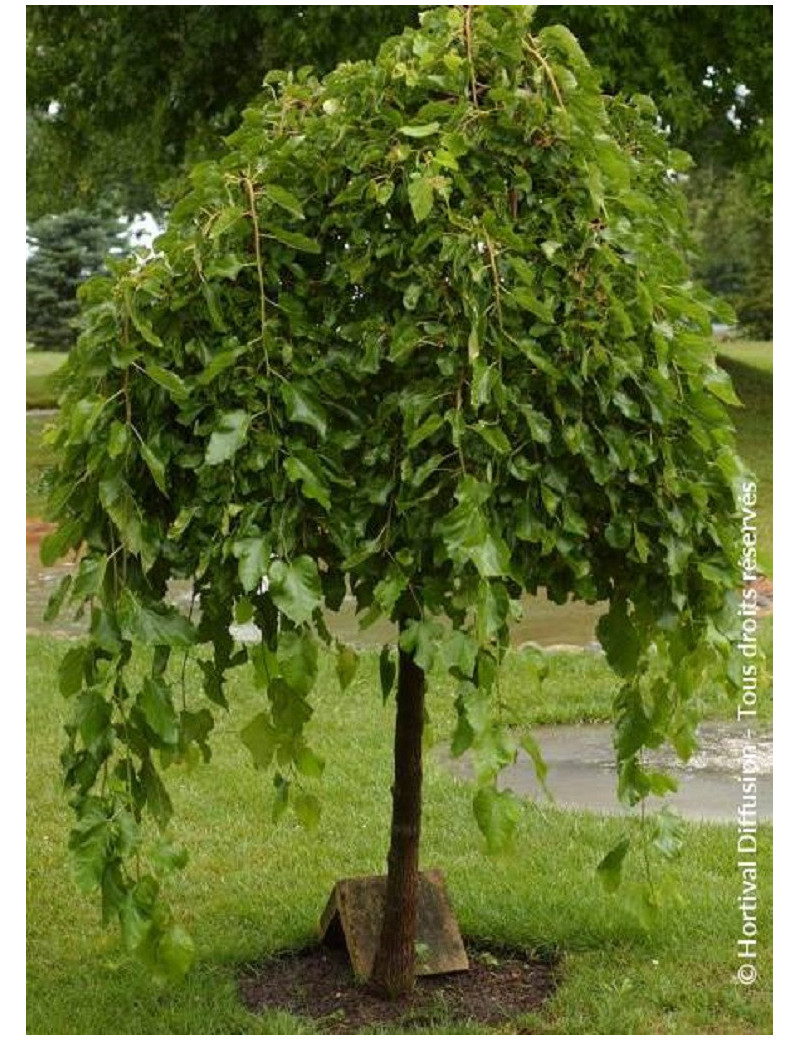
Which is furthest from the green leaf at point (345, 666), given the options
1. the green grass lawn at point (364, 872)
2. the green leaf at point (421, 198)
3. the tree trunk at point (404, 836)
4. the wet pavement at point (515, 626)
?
the wet pavement at point (515, 626)

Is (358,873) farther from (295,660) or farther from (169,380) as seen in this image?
(169,380)

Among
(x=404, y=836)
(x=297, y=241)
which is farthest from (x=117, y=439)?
(x=404, y=836)

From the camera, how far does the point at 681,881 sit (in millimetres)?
4535

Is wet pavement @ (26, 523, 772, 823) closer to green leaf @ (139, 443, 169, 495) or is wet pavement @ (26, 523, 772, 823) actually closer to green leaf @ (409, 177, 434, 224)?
green leaf @ (139, 443, 169, 495)

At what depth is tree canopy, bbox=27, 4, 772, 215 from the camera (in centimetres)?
1205

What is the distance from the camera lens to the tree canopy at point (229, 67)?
12.0 meters

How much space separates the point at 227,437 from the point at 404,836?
1.25 m

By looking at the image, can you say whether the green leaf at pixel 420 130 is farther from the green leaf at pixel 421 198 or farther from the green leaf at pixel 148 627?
the green leaf at pixel 148 627

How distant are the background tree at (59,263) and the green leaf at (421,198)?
2010 cm

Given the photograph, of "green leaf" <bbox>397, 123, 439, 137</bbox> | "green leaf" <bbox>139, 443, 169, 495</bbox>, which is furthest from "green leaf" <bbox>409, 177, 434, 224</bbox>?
"green leaf" <bbox>139, 443, 169, 495</bbox>

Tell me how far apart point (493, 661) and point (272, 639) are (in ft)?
1.50

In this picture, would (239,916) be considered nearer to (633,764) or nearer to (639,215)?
(633,764)

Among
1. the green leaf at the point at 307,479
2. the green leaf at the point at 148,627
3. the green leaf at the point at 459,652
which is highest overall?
the green leaf at the point at 307,479

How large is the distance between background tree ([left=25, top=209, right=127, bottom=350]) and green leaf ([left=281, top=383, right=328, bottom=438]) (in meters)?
20.0
